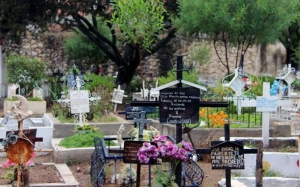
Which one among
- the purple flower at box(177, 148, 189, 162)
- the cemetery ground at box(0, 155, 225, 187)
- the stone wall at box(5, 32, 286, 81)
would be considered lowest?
the cemetery ground at box(0, 155, 225, 187)

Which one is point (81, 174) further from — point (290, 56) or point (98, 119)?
point (290, 56)

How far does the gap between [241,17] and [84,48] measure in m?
9.85

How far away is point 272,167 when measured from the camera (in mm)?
10406

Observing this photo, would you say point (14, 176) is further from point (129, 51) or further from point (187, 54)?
point (187, 54)

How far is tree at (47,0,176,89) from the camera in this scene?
55.0 ft

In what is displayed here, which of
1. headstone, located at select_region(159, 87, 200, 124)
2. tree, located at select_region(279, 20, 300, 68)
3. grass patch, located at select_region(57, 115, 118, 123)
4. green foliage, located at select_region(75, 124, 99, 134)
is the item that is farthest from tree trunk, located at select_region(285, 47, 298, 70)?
headstone, located at select_region(159, 87, 200, 124)

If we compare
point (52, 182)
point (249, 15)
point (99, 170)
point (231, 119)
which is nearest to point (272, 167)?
point (99, 170)

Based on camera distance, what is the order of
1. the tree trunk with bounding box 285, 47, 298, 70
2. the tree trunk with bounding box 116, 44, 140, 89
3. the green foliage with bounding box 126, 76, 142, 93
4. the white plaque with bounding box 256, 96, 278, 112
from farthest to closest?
the tree trunk with bounding box 285, 47, 298, 70, the green foliage with bounding box 126, 76, 142, 93, the tree trunk with bounding box 116, 44, 140, 89, the white plaque with bounding box 256, 96, 278, 112

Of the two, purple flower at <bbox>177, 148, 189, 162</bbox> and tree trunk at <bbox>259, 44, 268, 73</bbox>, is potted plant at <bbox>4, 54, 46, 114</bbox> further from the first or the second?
purple flower at <bbox>177, 148, 189, 162</bbox>

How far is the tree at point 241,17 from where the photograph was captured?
19.1 meters

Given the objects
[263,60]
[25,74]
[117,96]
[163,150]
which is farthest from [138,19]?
[263,60]

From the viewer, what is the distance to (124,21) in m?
16.9

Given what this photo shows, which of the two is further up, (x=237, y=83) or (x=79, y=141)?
(x=237, y=83)

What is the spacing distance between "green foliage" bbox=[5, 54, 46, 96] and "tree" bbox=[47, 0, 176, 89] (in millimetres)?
1787
